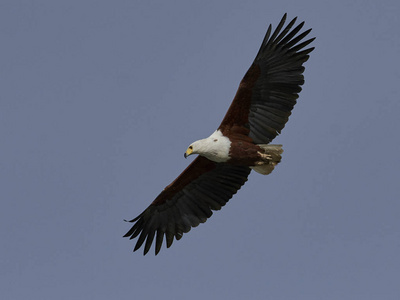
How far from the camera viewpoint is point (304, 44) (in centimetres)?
1819

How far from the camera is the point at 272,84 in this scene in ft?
60.3

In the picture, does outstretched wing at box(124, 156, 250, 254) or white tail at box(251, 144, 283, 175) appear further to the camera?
outstretched wing at box(124, 156, 250, 254)

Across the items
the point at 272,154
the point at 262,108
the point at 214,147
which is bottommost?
the point at 272,154

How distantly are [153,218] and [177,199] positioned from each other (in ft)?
2.36

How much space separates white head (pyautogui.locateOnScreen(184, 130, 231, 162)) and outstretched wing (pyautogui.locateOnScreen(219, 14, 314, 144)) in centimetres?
28

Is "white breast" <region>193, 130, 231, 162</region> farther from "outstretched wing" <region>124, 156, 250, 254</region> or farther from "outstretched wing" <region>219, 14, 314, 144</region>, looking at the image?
"outstretched wing" <region>124, 156, 250, 254</region>

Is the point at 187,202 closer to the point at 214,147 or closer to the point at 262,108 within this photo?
the point at 214,147

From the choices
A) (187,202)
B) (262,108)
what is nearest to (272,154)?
(262,108)

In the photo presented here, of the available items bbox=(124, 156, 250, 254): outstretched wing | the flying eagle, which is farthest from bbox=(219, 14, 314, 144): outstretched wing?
bbox=(124, 156, 250, 254): outstretched wing

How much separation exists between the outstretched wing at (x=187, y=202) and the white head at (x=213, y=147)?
3.71ft

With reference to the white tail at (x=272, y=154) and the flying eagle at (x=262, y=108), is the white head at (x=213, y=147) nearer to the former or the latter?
the flying eagle at (x=262, y=108)

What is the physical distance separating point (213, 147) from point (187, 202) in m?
2.14

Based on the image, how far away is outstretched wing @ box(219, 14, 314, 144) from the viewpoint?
59.8 ft

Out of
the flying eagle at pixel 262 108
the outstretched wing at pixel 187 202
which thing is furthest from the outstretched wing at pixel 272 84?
the outstretched wing at pixel 187 202
